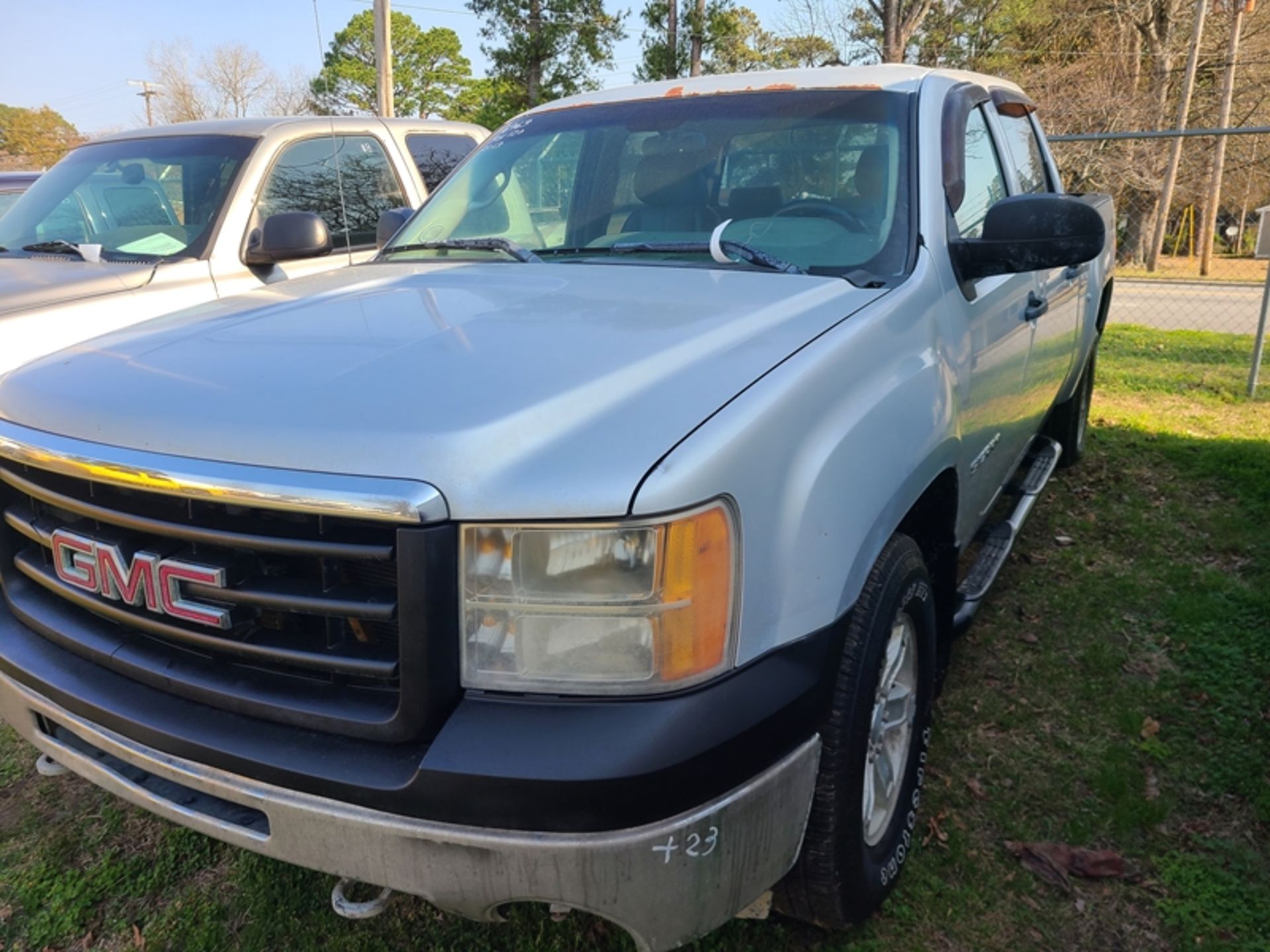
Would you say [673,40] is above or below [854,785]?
above

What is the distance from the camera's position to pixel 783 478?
1.72 m

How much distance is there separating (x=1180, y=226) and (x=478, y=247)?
31307mm

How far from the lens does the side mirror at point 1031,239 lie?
252 cm

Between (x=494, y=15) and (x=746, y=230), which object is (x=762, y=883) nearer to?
(x=746, y=230)

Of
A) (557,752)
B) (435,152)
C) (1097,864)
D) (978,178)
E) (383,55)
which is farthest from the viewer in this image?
(383,55)

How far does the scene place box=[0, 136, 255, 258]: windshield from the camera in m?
4.95

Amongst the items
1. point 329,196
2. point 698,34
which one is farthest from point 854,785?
point 698,34

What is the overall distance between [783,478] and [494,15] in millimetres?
22893

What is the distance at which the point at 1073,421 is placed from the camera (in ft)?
18.0

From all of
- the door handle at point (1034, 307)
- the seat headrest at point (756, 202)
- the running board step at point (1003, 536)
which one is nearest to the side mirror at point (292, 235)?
the seat headrest at point (756, 202)

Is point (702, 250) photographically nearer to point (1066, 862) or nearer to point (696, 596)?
point (696, 596)

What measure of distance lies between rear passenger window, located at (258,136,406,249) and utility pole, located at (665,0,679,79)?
50.3 feet

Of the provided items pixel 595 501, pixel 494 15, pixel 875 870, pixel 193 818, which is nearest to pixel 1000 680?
pixel 875 870

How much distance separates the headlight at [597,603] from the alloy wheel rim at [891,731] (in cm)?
68
